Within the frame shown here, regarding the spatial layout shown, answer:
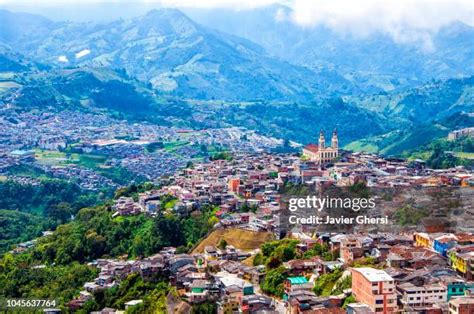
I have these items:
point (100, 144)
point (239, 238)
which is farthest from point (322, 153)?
point (100, 144)

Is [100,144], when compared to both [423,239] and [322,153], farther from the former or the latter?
[423,239]

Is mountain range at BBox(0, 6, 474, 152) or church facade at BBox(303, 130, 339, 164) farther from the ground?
mountain range at BBox(0, 6, 474, 152)

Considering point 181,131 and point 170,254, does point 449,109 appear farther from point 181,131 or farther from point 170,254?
point 170,254

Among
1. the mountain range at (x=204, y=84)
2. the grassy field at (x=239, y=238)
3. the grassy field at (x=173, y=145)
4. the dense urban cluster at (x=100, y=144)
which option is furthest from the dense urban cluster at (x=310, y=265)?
the mountain range at (x=204, y=84)

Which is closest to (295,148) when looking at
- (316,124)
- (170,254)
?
(316,124)

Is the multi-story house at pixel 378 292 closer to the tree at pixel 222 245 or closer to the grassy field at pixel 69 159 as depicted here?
the tree at pixel 222 245

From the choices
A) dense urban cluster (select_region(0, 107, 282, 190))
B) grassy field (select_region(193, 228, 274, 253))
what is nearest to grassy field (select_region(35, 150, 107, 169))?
dense urban cluster (select_region(0, 107, 282, 190))

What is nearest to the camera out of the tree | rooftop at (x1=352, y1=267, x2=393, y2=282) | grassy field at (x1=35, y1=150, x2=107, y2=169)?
rooftop at (x1=352, y1=267, x2=393, y2=282)

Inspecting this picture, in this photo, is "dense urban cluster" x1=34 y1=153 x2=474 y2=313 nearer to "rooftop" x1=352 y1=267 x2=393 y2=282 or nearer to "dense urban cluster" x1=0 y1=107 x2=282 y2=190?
"rooftop" x1=352 y1=267 x2=393 y2=282
